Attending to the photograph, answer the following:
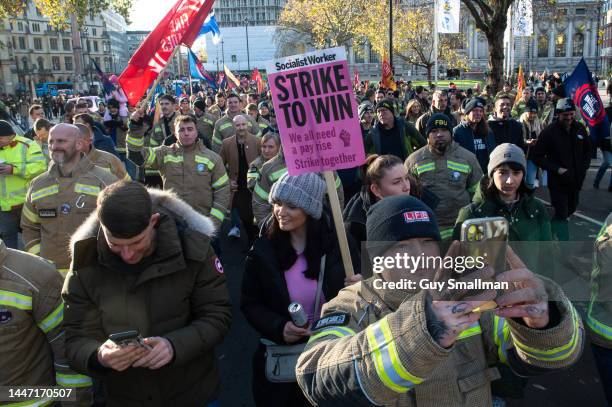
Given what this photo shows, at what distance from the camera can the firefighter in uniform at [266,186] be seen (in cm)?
509

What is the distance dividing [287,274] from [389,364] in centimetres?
163

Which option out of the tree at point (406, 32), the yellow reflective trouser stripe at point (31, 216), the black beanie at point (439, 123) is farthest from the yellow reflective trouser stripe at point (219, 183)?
the tree at point (406, 32)

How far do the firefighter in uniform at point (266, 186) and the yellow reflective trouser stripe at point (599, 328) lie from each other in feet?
8.83

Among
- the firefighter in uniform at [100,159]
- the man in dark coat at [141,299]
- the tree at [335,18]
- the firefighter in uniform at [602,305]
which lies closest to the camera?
the man in dark coat at [141,299]

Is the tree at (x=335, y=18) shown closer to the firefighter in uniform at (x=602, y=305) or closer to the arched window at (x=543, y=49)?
the firefighter in uniform at (x=602, y=305)

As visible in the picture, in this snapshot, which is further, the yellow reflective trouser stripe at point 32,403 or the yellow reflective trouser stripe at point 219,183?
the yellow reflective trouser stripe at point 219,183

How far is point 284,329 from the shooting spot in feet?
8.75

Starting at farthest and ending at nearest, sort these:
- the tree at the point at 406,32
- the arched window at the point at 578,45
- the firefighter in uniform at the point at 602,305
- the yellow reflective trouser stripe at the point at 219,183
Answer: the arched window at the point at 578,45, the tree at the point at 406,32, the yellow reflective trouser stripe at the point at 219,183, the firefighter in uniform at the point at 602,305

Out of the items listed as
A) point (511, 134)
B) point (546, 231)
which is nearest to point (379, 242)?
point (546, 231)

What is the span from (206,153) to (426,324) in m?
4.54

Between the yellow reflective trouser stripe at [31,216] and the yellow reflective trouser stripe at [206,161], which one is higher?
the yellow reflective trouser stripe at [206,161]

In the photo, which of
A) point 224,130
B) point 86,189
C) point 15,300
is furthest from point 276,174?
point 224,130

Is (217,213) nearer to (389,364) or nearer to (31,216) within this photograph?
(31,216)

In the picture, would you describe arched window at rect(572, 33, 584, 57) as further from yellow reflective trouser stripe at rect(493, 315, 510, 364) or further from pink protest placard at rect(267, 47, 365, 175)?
yellow reflective trouser stripe at rect(493, 315, 510, 364)
